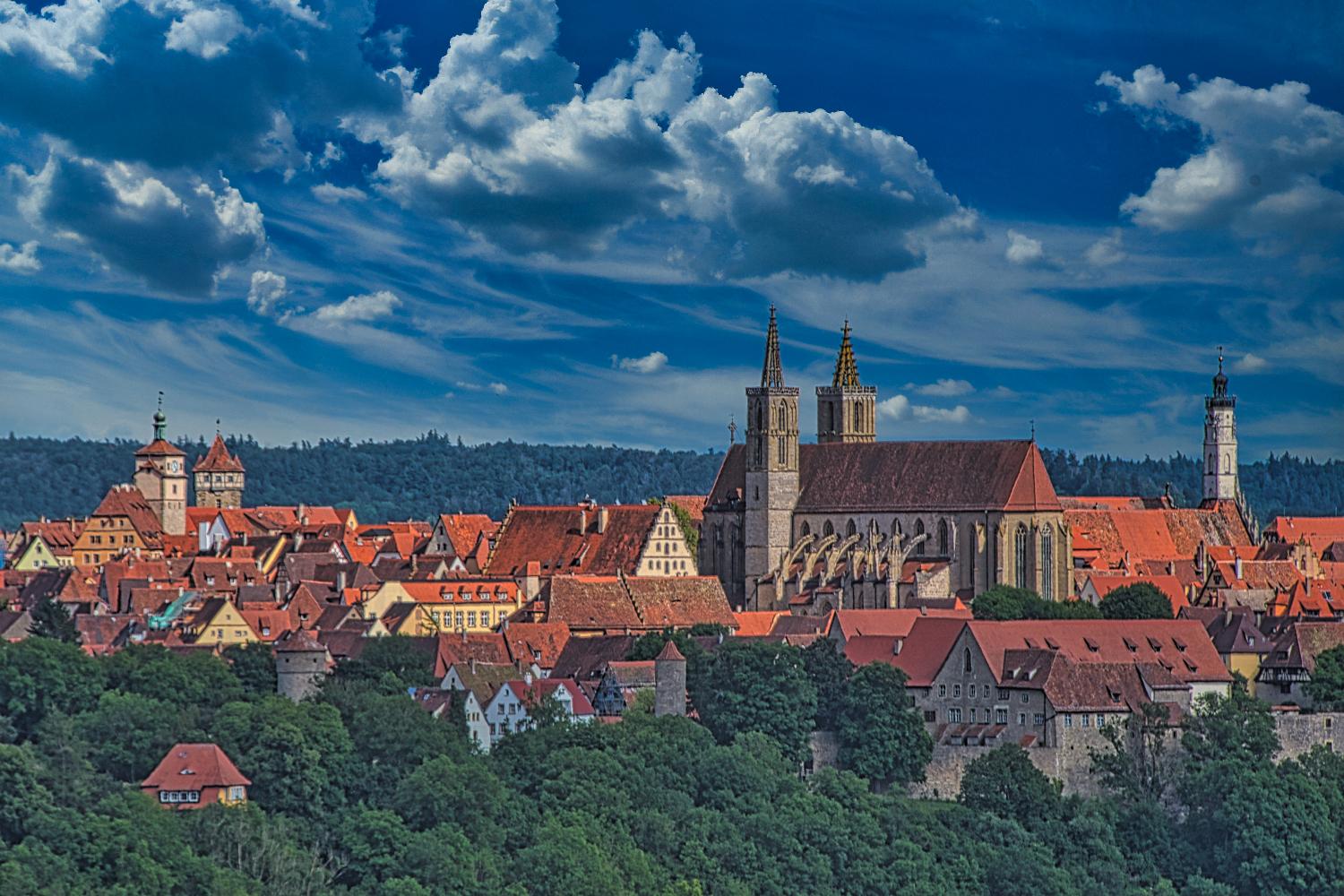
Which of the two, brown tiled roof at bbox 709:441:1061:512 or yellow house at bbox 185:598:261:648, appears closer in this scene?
yellow house at bbox 185:598:261:648

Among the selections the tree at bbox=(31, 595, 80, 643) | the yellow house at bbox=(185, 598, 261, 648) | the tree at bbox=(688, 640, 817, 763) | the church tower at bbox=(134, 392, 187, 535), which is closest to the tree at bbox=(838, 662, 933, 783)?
the tree at bbox=(688, 640, 817, 763)

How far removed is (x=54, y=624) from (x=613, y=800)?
73.8 feet

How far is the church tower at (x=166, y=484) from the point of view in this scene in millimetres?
153375

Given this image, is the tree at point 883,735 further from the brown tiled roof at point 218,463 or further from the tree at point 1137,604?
the brown tiled roof at point 218,463

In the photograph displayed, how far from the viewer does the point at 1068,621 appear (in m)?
92.9

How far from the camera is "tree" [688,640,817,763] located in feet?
290

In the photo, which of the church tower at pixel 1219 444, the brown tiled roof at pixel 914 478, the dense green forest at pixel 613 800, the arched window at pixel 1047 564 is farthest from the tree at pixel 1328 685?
the church tower at pixel 1219 444

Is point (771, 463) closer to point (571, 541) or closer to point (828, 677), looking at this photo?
point (571, 541)

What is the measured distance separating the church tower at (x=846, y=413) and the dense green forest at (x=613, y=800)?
41.7 metres

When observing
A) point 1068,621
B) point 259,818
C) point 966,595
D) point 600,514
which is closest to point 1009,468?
point 966,595

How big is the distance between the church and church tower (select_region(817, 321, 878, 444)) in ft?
15.3

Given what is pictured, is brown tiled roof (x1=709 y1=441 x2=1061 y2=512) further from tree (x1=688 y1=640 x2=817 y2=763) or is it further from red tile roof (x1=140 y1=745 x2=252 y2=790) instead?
red tile roof (x1=140 y1=745 x2=252 y2=790)

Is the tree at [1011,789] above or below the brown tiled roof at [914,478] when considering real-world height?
below

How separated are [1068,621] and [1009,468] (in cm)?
2502
